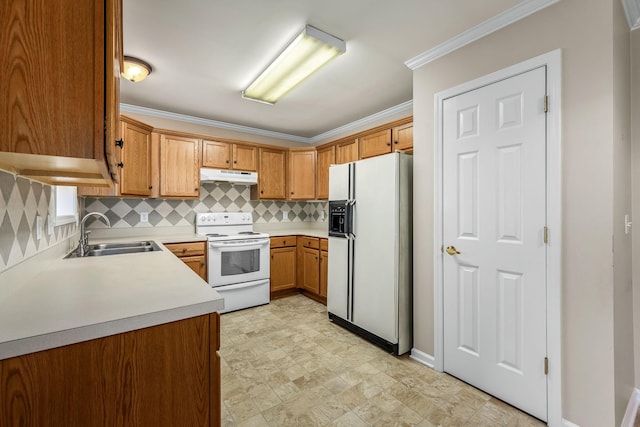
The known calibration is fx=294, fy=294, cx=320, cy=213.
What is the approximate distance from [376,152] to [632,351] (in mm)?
2601

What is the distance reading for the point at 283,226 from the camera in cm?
478

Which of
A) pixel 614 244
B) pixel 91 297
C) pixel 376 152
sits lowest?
pixel 91 297

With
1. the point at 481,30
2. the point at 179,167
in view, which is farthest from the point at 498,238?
the point at 179,167

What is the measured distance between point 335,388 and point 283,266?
220 centimetres

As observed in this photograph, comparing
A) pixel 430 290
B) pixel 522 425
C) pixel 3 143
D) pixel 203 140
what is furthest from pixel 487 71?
pixel 203 140

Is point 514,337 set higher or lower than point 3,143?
lower

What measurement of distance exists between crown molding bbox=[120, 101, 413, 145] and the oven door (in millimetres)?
1671

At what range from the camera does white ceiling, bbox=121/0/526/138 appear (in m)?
1.81

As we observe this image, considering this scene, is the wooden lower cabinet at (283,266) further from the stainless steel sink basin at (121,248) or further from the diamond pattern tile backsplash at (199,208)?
the stainless steel sink basin at (121,248)

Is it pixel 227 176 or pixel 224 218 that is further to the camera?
pixel 224 218

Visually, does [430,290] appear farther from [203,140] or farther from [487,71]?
[203,140]

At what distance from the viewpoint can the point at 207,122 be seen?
3982 millimetres

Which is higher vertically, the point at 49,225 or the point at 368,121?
the point at 368,121

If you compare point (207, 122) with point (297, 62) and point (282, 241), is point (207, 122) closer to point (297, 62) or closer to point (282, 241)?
point (282, 241)
